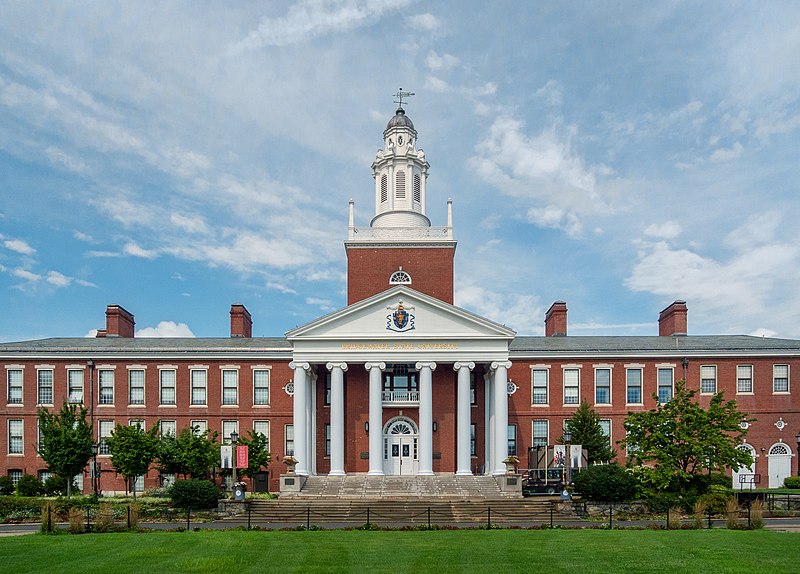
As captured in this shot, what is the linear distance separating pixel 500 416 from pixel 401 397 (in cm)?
654

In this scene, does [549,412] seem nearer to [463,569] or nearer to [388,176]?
[388,176]

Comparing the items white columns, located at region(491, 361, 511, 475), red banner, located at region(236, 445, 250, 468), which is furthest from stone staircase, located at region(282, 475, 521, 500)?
red banner, located at region(236, 445, 250, 468)

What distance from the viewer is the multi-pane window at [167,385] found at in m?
46.2

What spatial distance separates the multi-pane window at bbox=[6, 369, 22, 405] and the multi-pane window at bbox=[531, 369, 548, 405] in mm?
31405

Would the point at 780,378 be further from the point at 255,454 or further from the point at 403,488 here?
the point at 255,454

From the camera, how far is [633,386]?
152 feet

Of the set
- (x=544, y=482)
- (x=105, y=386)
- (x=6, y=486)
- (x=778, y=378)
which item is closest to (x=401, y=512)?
(x=544, y=482)

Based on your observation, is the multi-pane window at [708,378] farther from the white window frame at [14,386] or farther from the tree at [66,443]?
the white window frame at [14,386]

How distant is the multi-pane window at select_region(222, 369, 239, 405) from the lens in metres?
46.3

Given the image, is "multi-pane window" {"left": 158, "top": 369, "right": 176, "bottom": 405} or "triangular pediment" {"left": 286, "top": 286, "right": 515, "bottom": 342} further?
"multi-pane window" {"left": 158, "top": 369, "right": 176, "bottom": 405}

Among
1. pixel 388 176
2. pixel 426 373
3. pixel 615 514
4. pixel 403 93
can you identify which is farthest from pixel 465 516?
pixel 403 93

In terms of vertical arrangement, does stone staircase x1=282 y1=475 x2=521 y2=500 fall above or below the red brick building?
below

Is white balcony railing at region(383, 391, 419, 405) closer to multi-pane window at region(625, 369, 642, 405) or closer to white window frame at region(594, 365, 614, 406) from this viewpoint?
white window frame at region(594, 365, 614, 406)

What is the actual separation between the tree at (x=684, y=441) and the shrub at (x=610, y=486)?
124 centimetres
